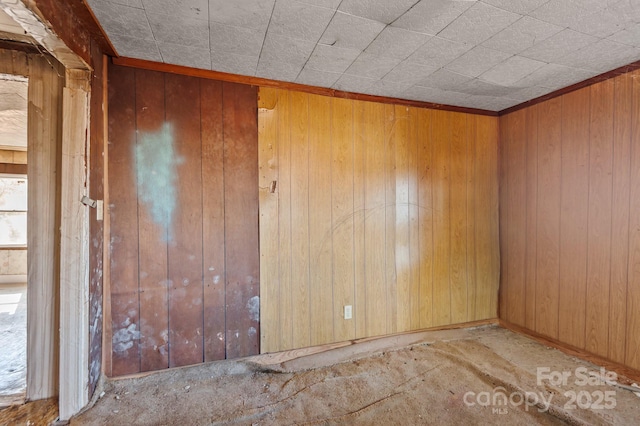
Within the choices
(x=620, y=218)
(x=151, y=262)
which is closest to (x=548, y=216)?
(x=620, y=218)

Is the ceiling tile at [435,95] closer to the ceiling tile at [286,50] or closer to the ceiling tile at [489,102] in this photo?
the ceiling tile at [489,102]

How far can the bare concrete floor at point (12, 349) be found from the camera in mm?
1642

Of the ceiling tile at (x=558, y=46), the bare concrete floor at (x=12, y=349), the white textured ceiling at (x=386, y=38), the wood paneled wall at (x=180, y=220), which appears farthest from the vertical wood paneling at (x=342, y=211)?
the bare concrete floor at (x=12, y=349)

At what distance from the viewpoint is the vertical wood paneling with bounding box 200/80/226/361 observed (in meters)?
1.94

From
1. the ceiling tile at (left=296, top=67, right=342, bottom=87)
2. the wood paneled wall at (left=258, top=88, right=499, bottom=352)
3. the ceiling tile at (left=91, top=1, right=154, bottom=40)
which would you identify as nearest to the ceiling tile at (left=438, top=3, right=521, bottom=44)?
the ceiling tile at (left=296, top=67, right=342, bottom=87)

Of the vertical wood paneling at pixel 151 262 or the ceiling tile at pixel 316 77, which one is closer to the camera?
the vertical wood paneling at pixel 151 262

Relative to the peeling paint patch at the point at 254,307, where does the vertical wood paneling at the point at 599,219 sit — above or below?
above

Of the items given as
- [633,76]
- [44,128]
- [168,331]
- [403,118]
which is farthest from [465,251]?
[44,128]

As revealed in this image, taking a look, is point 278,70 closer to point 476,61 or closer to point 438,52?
point 438,52

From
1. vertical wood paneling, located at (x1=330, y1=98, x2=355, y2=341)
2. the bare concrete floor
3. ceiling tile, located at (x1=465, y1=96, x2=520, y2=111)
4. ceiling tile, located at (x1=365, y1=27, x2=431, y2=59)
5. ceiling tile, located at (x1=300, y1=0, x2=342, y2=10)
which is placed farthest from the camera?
ceiling tile, located at (x1=465, y1=96, x2=520, y2=111)

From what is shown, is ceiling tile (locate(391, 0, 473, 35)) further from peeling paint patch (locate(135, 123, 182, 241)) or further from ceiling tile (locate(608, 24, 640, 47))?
peeling paint patch (locate(135, 123, 182, 241))

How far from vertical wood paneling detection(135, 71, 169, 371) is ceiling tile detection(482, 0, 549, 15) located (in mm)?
1901

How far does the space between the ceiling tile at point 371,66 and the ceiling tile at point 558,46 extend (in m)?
0.78

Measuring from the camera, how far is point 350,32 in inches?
59.6
